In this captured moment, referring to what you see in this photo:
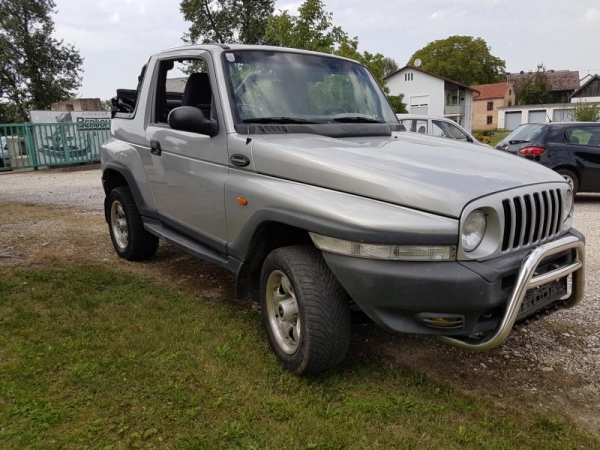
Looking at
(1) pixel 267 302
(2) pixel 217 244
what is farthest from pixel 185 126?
(1) pixel 267 302

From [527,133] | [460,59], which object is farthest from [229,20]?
[460,59]

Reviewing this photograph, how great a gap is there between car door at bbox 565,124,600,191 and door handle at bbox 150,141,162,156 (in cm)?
773

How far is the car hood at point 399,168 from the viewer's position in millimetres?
2539

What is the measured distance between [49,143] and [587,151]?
1589cm

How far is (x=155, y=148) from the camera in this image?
14.3 feet

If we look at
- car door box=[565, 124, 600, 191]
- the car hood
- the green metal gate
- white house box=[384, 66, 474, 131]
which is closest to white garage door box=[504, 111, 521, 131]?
white house box=[384, 66, 474, 131]

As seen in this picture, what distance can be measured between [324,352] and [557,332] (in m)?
2.04

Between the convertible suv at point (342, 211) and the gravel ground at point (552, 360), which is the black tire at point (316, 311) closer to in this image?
the convertible suv at point (342, 211)

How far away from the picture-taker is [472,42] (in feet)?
263

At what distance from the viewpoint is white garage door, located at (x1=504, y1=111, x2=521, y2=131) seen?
6222cm

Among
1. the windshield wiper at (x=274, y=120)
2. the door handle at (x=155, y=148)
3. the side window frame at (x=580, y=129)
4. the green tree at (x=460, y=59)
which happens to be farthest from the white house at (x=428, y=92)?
the windshield wiper at (x=274, y=120)

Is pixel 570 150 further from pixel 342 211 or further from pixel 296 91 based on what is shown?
pixel 342 211

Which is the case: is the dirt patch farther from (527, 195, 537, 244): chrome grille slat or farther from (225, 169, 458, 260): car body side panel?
(225, 169, 458, 260): car body side panel

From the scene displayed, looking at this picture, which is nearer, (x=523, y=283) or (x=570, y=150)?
(x=523, y=283)
